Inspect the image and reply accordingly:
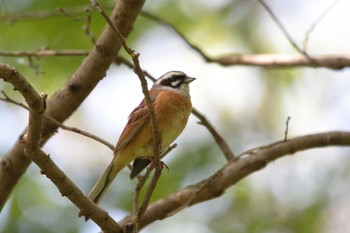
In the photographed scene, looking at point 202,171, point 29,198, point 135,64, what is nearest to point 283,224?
point 202,171

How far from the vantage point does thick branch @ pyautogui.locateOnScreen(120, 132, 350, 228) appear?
4676 millimetres

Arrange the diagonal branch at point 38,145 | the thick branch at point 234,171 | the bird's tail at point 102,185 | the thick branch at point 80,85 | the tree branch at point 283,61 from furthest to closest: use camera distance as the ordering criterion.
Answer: the tree branch at point 283,61, the thick branch at point 234,171, the bird's tail at point 102,185, the thick branch at point 80,85, the diagonal branch at point 38,145

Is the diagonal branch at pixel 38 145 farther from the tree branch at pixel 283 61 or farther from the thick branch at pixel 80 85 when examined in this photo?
the tree branch at pixel 283 61

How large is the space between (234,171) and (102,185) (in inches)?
38.5

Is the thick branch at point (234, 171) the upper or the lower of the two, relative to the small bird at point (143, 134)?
lower

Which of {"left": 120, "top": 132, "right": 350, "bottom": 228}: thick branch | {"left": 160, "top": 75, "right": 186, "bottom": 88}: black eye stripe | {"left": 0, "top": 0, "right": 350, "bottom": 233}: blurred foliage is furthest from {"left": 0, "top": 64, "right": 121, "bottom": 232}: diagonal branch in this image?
{"left": 0, "top": 0, "right": 350, "bottom": 233}: blurred foliage

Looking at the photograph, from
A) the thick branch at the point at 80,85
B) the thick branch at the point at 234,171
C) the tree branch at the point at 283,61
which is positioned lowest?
the thick branch at the point at 234,171

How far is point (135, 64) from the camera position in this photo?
3.06 m

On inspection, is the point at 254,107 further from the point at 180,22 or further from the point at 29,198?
the point at 29,198

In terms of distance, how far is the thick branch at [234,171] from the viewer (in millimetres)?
4676

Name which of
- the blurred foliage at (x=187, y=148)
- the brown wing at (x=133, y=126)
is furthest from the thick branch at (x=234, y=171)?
the blurred foliage at (x=187, y=148)

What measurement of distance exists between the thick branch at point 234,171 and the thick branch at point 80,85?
3.07ft

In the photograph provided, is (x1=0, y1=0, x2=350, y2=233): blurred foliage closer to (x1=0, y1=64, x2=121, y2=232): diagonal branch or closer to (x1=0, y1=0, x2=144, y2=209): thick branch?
(x1=0, y1=0, x2=144, y2=209): thick branch

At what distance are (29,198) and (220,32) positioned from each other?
10.2 ft
